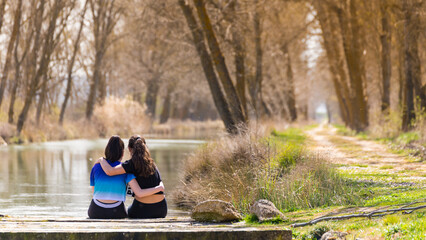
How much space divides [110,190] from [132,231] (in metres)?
2.66

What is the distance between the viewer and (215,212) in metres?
8.41

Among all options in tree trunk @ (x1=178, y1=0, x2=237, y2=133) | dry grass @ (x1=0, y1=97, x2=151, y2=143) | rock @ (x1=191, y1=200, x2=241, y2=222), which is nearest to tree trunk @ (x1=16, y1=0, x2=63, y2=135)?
dry grass @ (x1=0, y1=97, x2=151, y2=143)

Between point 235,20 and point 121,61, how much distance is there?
35671 mm

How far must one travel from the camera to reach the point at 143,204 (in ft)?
32.3

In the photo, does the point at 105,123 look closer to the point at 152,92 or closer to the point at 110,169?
the point at 152,92

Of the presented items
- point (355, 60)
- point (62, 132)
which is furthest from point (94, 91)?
point (355, 60)

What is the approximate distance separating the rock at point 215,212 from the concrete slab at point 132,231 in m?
0.48

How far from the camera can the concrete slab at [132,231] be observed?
6852 millimetres

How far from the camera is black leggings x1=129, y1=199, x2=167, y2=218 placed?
9820 mm

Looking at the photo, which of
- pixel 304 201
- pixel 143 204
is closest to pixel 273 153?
pixel 304 201

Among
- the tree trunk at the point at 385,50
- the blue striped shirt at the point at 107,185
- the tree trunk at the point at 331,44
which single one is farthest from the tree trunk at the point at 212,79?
the tree trunk at the point at 331,44

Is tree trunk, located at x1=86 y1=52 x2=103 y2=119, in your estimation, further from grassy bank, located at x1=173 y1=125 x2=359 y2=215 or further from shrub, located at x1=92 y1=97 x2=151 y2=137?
grassy bank, located at x1=173 y1=125 x2=359 y2=215

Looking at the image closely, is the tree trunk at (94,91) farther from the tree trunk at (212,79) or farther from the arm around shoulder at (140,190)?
the arm around shoulder at (140,190)

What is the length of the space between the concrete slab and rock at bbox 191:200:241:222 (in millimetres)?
477
